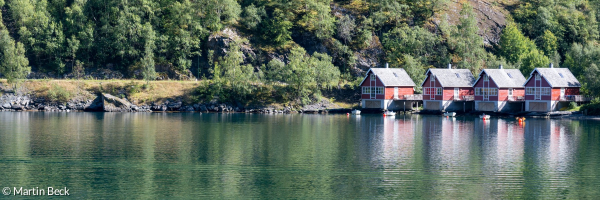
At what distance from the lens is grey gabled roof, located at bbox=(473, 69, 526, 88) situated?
11481 centimetres

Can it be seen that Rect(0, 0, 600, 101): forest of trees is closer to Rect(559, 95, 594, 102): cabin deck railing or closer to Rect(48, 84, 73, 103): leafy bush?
Rect(48, 84, 73, 103): leafy bush

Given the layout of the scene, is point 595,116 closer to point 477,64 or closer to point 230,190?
point 477,64

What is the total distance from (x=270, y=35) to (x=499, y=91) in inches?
2069

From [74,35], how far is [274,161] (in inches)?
3764

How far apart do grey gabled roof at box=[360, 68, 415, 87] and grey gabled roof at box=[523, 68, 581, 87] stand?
23.8 metres

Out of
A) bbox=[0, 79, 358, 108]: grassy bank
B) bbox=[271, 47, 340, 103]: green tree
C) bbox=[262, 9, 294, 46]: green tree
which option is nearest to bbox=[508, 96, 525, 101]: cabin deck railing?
bbox=[0, 79, 358, 108]: grassy bank

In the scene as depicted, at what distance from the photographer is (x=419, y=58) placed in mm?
131625

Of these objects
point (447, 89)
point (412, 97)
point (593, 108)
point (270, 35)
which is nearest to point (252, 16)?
point (270, 35)

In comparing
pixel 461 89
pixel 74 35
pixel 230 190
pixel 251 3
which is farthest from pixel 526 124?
pixel 74 35

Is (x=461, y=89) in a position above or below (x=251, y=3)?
below

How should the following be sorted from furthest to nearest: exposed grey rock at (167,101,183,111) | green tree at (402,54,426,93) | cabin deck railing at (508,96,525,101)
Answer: green tree at (402,54,426,93) → exposed grey rock at (167,101,183,111) → cabin deck railing at (508,96,525,101)

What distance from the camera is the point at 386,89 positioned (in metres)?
121

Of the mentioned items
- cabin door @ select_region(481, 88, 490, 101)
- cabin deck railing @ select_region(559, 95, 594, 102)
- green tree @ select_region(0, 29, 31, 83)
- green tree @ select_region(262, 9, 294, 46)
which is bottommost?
cabin deck railing @ select_region(559, 95, 594, 102)

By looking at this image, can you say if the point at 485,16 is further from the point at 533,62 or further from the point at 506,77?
the point at 506,77
